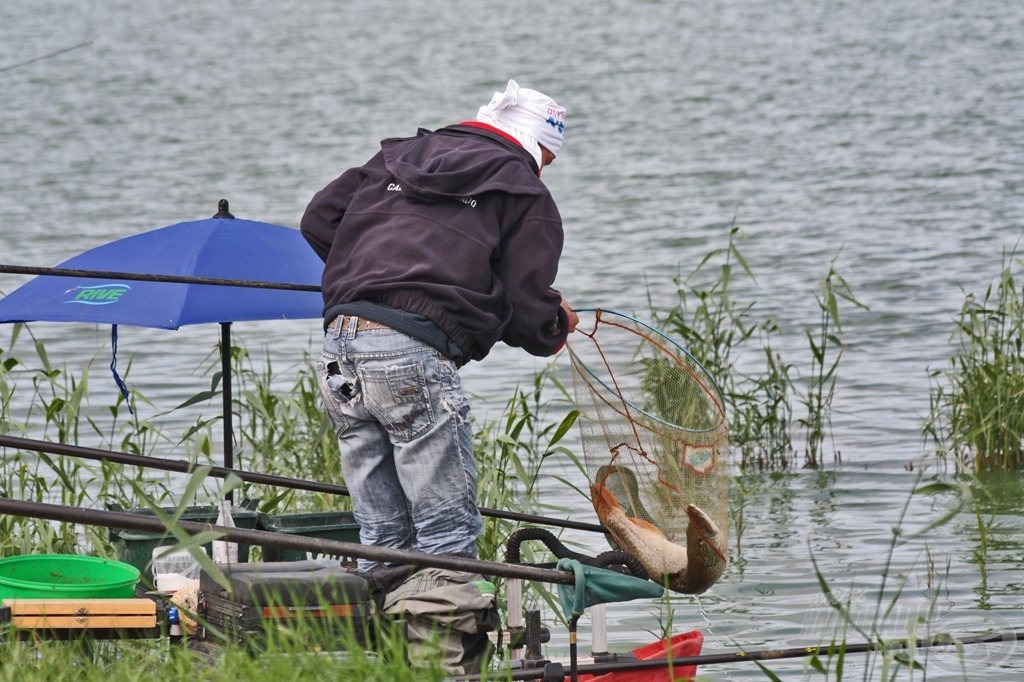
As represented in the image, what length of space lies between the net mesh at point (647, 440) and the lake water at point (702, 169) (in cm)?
65

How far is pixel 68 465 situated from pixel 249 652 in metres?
3.35

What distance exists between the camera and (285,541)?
11.0 ft

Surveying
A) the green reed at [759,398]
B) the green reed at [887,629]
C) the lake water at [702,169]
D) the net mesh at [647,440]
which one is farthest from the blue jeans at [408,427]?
the green reed at [759,398]

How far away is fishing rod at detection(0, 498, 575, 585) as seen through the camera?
3.22m

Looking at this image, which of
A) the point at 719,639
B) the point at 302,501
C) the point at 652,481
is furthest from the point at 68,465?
the point at 652,481

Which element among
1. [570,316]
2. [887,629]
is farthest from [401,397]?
[887,629]

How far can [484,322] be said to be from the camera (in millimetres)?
3924

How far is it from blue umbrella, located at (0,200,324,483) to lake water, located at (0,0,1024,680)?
0.98 metres

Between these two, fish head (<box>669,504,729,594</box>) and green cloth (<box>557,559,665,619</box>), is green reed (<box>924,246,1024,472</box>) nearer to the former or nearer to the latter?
fish head (<box>669,504,729,594</box>)

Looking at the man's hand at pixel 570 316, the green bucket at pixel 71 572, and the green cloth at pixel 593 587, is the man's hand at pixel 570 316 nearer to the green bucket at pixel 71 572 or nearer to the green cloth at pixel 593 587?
the green cloth at pixel 593 587

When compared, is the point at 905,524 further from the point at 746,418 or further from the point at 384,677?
the point at 384,677

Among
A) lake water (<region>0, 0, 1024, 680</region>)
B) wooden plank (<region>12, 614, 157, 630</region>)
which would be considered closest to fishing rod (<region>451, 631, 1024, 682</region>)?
lake water (<region>0, 0, 1024, 680</region>)

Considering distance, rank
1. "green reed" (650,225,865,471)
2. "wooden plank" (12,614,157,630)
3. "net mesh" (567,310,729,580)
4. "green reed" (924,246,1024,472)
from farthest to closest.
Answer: "green reed" (650,225,865,471), "green reed" (924,246,1024,472), "net mesh" (567,310,729,580), "wooden plank" (12,614,157,630)

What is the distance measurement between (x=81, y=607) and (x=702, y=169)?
531 inches
